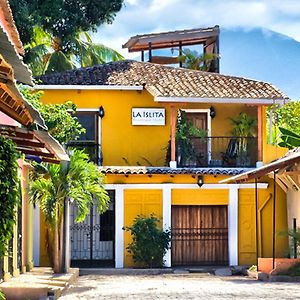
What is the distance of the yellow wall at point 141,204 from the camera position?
96.8 ft

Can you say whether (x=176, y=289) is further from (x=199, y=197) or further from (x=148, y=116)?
(x=148, y=116)

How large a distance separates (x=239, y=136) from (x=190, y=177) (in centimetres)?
247

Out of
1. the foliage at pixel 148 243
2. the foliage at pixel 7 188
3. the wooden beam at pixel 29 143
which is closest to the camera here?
the foliage at pixel 7 188

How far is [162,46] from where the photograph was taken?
3912 cm

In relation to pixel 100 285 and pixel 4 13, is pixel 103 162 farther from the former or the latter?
pixel 4 13

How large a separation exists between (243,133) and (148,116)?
10.6 feet

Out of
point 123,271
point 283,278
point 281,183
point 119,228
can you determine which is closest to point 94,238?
point 119,228

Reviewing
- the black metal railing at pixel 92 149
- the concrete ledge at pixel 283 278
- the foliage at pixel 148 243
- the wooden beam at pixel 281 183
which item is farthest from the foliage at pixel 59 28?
the concrete ledge at pixel 283 278

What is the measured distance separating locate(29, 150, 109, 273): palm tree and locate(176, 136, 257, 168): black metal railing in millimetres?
6565

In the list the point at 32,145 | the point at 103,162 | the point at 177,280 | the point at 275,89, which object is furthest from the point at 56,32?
the point at 32,145

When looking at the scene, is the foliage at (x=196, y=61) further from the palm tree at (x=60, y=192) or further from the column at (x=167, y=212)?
the palm tree at (x=60, y=192)

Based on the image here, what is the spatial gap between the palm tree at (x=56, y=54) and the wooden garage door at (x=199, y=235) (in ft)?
32.6

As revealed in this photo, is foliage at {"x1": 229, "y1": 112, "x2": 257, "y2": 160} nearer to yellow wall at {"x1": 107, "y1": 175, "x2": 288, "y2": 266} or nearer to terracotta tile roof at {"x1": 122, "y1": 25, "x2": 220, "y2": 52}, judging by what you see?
yellow wall at {"x1": 107, "y1": 175, "x2": 288, "y2": 266}

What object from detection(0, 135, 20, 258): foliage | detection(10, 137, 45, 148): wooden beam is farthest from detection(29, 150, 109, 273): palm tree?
detection(0, 135, 20, 258): foliage
